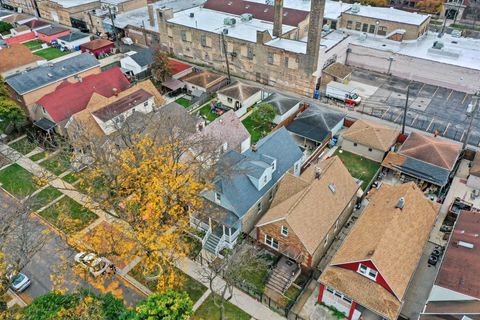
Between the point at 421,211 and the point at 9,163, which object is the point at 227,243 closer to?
the point at 421,211

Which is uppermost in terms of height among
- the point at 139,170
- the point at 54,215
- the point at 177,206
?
the point at 139,170

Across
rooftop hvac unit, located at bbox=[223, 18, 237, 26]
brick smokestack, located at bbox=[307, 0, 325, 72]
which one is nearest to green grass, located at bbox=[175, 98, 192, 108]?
rooftop hvac unit, located at bbox=[223, 18, 237, 26]

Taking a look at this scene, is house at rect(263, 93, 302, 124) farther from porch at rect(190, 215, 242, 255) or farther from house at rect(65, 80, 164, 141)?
porch at rect(190, 215, 242, 255)

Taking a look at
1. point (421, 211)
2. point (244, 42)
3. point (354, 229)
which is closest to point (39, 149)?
point (244, 42)

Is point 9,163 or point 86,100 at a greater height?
point 86,100

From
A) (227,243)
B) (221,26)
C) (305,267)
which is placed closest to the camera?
(305,267)

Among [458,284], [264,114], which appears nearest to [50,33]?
[264,114]

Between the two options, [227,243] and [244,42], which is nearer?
[227,243]

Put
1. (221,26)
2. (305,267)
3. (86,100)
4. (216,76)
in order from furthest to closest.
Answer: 1. (221,26)
2. (216,76)
3. (86,100)
4. (305,267)
